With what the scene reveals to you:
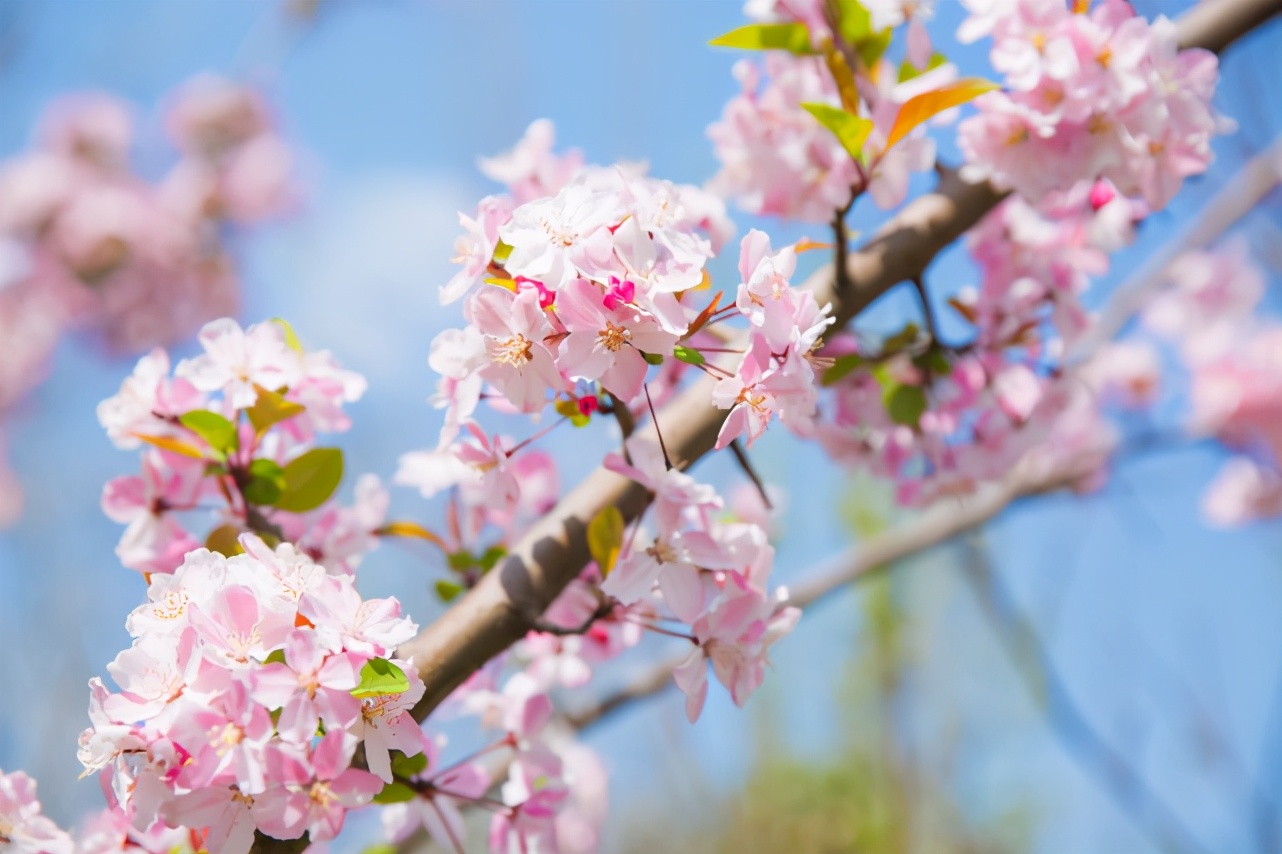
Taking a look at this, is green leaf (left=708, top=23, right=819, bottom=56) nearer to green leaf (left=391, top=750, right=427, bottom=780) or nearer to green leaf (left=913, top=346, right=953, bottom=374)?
green leaf (left=913, top=346, right=953, bottom=374)

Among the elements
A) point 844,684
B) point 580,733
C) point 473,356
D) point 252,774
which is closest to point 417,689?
point 252,774

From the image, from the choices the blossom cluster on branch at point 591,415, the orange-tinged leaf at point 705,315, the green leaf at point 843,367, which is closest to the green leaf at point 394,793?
the blossom cluster on branch at point 591,415

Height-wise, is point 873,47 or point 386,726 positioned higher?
point 873,47

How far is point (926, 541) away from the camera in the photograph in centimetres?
192

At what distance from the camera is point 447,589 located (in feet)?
3.59

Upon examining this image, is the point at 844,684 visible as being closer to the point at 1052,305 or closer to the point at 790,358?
the point at 1052,305

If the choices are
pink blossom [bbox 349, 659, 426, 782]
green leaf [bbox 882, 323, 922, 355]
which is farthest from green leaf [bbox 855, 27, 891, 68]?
pink blossom [bbox 349, 659, 426, 782]

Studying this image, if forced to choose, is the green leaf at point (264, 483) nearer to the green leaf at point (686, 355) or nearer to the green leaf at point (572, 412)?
the green leaf at point (572, 412)

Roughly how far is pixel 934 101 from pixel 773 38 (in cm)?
21

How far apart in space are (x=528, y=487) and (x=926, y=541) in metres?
1.01

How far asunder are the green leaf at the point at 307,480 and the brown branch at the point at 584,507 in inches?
8.1

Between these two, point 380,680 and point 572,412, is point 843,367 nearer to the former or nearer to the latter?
point 572,412

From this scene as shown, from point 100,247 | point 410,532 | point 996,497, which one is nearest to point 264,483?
point 410,532

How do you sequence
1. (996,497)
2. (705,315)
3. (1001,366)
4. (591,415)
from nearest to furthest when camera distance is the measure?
1. (705,315)
2. (591,415)
3. (1001,366)
4. (996,497)
